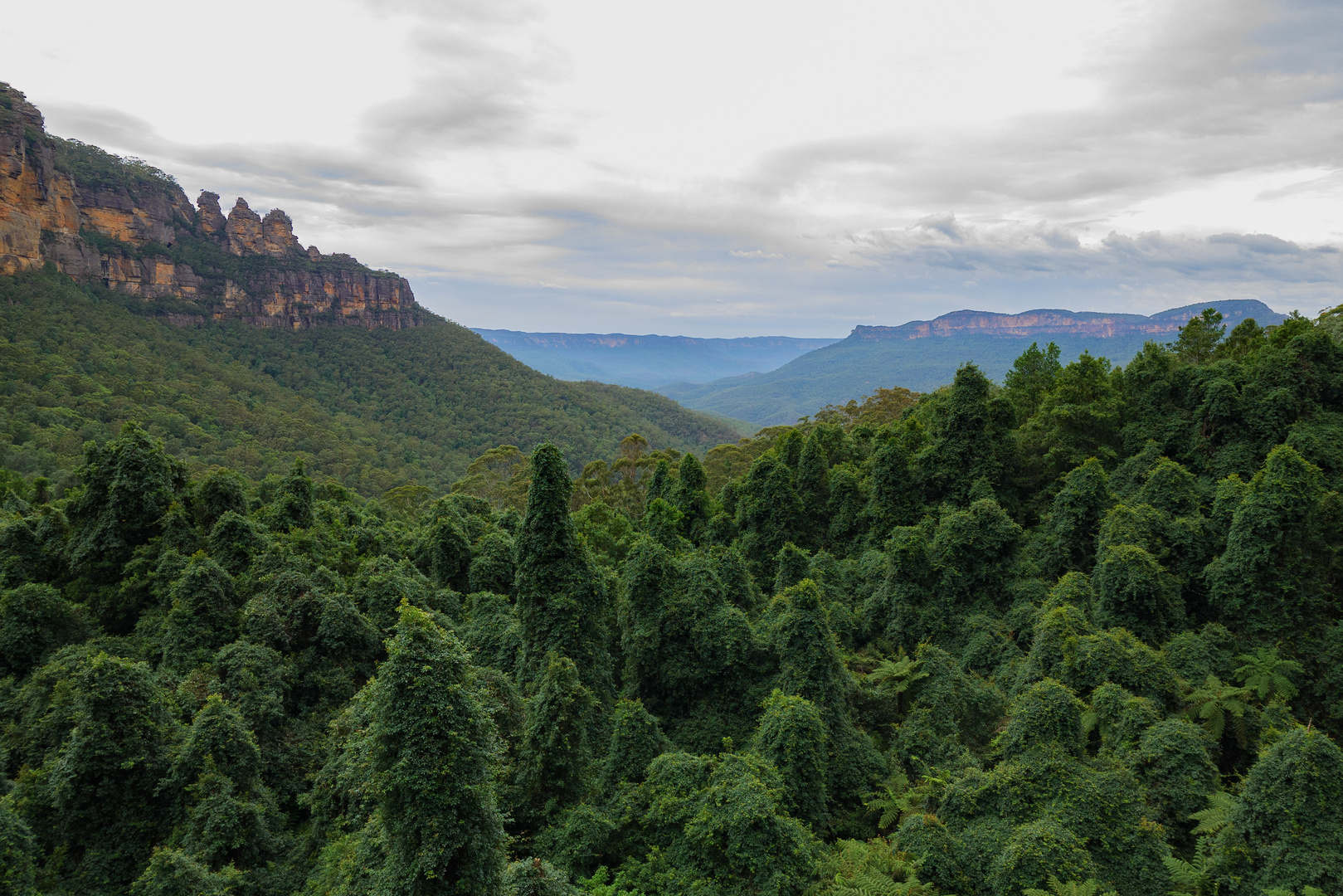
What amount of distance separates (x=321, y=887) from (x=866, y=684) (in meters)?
15.6

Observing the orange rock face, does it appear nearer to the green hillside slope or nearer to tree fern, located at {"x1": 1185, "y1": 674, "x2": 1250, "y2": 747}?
the green hillside slope

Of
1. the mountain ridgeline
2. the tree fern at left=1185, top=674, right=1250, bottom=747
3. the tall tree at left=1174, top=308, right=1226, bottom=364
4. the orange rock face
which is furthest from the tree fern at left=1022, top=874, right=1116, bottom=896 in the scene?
the orange rock face

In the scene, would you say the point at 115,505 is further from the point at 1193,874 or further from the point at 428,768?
the point at 1193,874

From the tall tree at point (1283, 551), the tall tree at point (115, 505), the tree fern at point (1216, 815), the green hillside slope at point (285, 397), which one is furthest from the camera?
the green hillside slope at point (285, 397)

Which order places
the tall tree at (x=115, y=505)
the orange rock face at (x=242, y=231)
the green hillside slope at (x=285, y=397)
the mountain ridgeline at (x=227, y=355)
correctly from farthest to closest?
the orange rock face at (x=242, y=231)
the mountain ridgeline at (x=227, y=355)
the green hillside slope at (x=285, y=397)
the tall tree at (x=115, y=505)

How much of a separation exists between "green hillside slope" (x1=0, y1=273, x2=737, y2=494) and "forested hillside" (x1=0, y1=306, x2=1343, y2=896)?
3631cm

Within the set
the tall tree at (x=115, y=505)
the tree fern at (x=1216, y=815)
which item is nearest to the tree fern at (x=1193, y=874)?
the tree fern at (x=1216, y=815)

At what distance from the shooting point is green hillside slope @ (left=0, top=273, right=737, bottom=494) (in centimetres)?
6075

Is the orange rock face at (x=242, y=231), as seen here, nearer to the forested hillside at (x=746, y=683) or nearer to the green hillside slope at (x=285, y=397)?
the green hillside slope at (x=285, y=397)

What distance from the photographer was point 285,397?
95.1 metres

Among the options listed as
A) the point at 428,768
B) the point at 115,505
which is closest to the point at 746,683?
the point at 428,768

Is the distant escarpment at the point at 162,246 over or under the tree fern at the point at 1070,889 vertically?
over

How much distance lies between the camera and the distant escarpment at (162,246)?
3118 inches

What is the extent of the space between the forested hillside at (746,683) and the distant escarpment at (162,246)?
87714 mm
